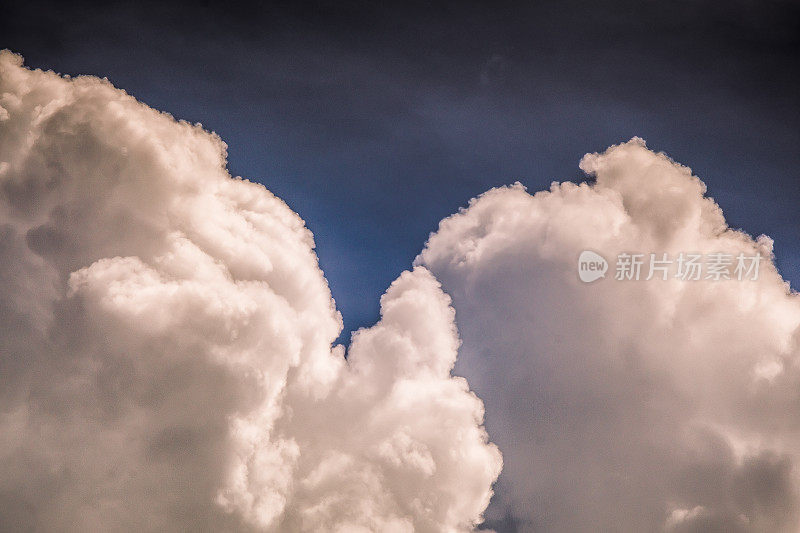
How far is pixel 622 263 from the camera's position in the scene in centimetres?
7100

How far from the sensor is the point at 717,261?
7012 centimetres

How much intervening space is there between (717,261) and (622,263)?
11.6 meters
